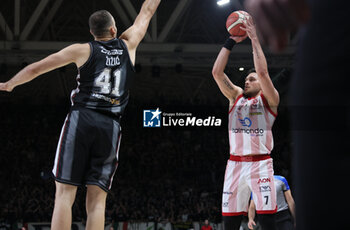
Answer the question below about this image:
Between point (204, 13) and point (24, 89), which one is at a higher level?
point (204, 13)

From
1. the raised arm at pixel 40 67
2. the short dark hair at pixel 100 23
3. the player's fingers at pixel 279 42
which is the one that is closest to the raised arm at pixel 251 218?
the short dark hair at pixel 100 23

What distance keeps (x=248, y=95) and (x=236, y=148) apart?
604 millimetres

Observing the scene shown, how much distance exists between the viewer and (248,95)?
15.1ft

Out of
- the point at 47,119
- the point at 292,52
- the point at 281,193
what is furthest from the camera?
the point at 47,119

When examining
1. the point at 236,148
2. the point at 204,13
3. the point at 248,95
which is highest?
the point at 204,13

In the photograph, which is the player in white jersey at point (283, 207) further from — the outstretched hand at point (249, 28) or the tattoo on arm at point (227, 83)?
the outstretched hand at point (249, 28)

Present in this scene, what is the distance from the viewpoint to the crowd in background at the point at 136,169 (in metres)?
13.1

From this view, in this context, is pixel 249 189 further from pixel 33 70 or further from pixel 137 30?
pixel 33 70

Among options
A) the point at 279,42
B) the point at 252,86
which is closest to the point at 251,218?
the point at 252,86

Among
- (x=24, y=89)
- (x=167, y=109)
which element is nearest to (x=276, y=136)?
(x=167, y=109)

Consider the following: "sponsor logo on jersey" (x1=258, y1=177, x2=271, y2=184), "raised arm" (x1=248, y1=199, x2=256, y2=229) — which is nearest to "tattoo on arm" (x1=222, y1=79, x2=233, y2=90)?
"sponsor logo on jersey" (x1=258, y1=177, x2=271, y2=184)

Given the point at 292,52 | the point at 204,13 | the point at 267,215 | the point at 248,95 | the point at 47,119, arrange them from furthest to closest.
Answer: the point at 47,119 < the point at 204,13 < the point at 292,52 < the point at 248,95 < the point at 267,215

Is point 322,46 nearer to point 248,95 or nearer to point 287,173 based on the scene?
point 248,95

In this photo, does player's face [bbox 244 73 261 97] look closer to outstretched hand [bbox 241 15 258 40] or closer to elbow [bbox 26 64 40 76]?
outstretched hand [bbox 241 15 258 40]
